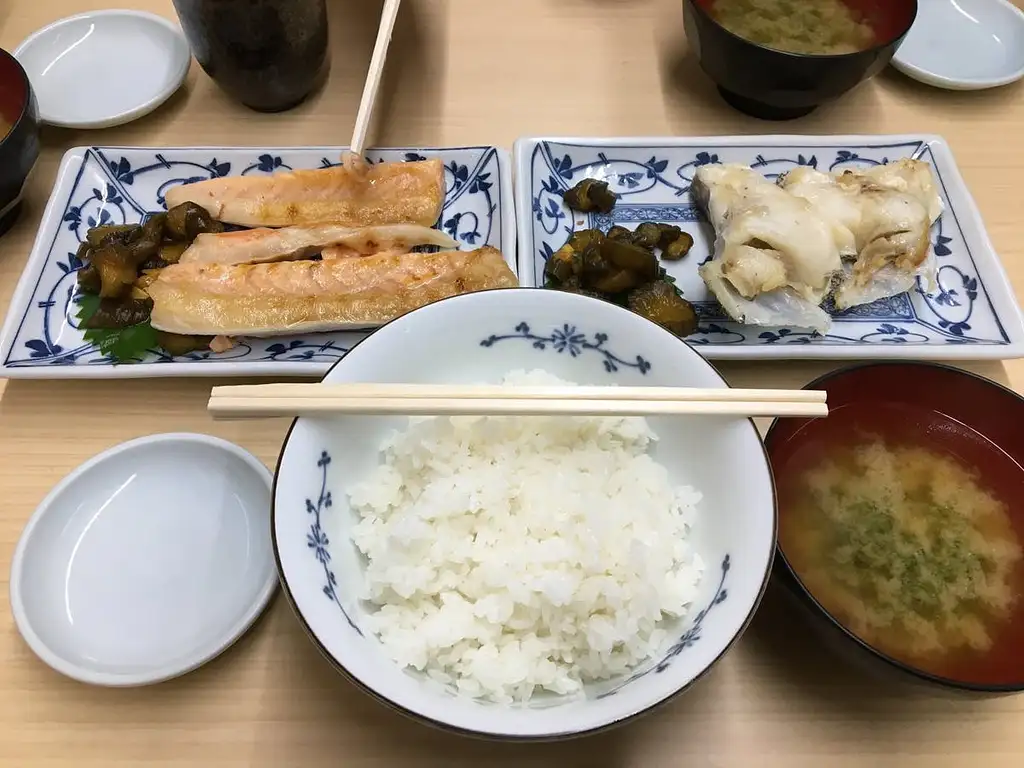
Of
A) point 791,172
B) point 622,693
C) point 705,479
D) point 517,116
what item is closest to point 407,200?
point 517,116

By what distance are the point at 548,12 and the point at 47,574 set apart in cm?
237

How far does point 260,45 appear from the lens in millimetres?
2061

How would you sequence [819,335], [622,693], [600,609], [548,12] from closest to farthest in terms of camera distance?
[622,693]
[600,609]
[819,335]
[548,12]

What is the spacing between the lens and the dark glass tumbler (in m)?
1.94

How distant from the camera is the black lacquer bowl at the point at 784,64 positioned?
2.04 metres

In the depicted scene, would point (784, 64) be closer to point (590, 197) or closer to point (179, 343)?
point (590, 197)

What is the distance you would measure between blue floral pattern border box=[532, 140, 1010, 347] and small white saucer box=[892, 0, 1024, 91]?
48cm

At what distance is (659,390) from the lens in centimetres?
125

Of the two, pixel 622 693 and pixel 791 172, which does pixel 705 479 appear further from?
pixel 791 172

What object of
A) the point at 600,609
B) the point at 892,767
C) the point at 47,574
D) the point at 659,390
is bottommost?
the point at 892,767

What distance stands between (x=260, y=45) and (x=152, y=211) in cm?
55

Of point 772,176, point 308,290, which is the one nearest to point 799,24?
point 772,176

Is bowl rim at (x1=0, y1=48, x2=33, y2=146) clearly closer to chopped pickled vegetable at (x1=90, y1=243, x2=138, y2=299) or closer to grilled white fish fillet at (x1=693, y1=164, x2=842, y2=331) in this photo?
chopped pickled vegetable at (x1=90, y1=243, x2=138, y2=299)

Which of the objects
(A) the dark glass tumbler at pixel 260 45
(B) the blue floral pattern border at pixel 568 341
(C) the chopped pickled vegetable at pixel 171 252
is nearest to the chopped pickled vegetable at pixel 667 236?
(B) the blue floral pattern border at pixel 568 341
